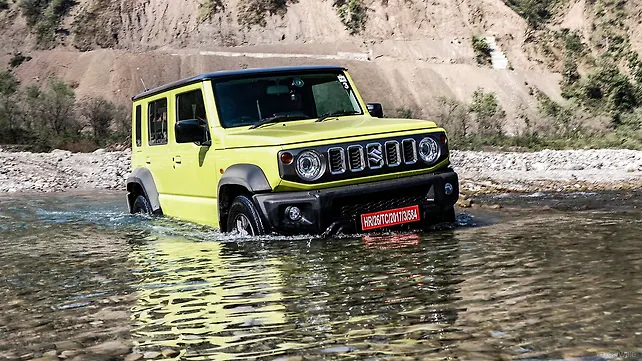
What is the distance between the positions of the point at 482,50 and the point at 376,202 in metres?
59.1

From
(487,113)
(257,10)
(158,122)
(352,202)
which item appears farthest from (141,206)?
(257,10)

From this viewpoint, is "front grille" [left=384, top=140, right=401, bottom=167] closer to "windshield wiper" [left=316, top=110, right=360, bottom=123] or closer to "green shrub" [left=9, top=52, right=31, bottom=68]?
"windshield wiper" [left=316, top=110, right=360, bottom=123]

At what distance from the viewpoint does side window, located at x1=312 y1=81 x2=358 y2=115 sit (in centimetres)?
822

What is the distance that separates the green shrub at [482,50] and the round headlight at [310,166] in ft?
190

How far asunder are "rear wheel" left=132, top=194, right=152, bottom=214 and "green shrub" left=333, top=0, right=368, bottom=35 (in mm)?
55051

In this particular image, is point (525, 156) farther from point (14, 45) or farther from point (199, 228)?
point (14, 45)

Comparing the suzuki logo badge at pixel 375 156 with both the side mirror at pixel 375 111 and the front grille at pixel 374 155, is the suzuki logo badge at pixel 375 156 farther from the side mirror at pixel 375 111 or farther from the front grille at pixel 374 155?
the side mirror at pixel 375 111

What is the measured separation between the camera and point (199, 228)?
330 inches

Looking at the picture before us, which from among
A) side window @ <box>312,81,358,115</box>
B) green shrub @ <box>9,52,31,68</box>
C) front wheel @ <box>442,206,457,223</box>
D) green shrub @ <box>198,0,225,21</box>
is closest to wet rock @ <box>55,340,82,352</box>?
front wheel @ <box>442,206,457,223</box>

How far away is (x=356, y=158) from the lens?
6918 mm

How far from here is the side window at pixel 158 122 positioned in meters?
9.15

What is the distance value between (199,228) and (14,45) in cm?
5807

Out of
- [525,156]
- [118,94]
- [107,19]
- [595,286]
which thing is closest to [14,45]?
[107,19]

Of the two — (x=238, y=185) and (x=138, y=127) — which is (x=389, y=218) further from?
(x=138, y=127)
